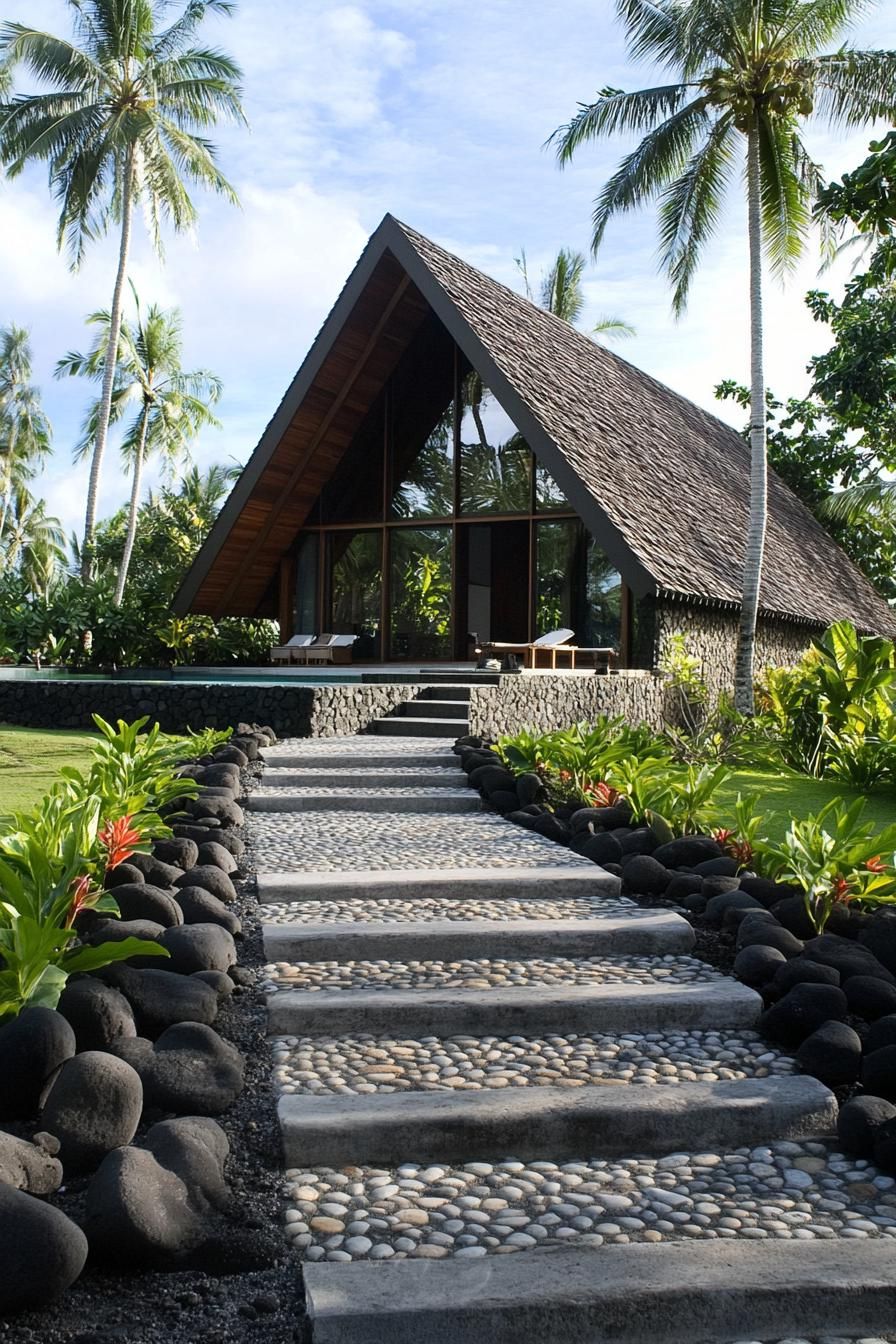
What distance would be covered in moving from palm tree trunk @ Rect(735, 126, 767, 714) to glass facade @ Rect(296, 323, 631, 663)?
89.1 inches

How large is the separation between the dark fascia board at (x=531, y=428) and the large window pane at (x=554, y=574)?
2735mm

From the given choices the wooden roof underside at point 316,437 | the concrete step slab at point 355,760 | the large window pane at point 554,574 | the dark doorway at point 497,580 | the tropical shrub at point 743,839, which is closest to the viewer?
the tropical shrub at point 743,839

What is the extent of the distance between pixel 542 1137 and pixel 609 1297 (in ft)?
2.34

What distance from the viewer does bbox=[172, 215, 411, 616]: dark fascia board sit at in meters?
15.3

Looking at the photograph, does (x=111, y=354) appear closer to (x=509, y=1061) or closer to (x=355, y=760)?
(x=355, y=760)

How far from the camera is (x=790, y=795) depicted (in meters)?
→ 8.81

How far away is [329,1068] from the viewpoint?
3350 mm

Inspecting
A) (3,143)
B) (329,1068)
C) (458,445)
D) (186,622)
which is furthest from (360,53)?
(3,143)

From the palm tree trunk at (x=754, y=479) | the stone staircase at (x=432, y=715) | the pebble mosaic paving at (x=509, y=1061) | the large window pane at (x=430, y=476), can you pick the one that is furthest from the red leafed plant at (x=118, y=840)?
the large window pane at (x=430, y=476)

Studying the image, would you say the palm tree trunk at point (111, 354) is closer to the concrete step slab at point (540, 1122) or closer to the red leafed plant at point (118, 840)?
the red leafed plant at point (118, 840)

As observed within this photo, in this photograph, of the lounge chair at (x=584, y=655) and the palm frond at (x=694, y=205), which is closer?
the lounge chair at (x=584, y=655)

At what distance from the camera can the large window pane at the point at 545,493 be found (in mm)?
16828

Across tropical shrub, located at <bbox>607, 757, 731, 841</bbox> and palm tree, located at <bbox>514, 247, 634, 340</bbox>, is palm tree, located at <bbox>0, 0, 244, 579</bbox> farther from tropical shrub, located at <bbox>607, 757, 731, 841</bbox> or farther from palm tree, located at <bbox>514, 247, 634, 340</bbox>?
tropical shrub, located at <bbox>607, 757, 731, 841</bbox>

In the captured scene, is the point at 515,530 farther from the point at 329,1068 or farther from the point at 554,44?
the point at 329,1068
